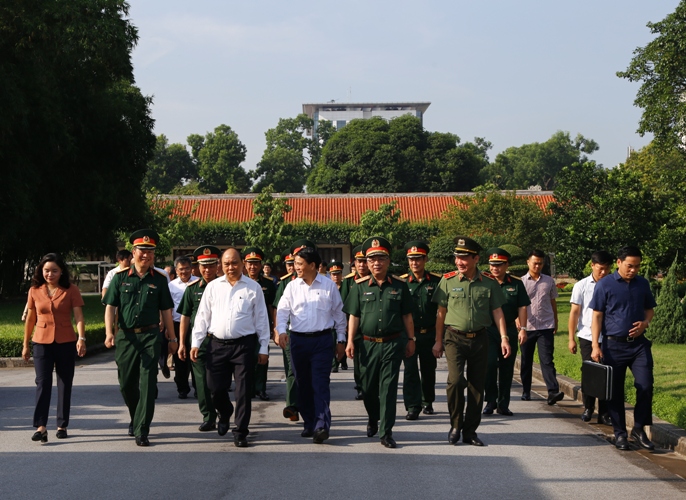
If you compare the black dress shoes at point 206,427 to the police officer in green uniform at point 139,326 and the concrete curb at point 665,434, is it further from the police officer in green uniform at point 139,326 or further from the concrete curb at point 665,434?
the concrete curb at point 665,434

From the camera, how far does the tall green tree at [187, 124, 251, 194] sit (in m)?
84.1

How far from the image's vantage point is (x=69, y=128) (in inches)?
1201

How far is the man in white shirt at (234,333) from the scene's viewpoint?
8445 millimetres

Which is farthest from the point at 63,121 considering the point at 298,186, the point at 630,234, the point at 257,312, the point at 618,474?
the point at 298,186

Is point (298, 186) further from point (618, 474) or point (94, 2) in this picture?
point (618, 474)

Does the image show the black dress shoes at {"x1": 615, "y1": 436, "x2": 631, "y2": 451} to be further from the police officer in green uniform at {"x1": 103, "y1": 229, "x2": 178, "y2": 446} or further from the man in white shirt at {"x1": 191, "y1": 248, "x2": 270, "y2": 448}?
the police officer in green uniform at {"x1": 103, "y1": 229, "x2": 178, "y2": 446}

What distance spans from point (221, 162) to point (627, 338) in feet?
254

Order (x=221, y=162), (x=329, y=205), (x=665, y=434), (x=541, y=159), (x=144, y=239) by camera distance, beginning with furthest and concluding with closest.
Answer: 1. (x=541, y=159)
2. (x=221, y=162)
3. (x=329, y=205)
4. (x=144, y=239)
5. (x=665, y=434)

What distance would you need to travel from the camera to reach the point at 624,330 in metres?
8.50

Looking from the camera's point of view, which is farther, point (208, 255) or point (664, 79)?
point (664, 79)

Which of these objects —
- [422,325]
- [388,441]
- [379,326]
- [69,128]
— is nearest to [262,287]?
[422,325]

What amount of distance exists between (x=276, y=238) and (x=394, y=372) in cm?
3701

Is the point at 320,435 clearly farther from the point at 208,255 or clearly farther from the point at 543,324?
the point at 543,324

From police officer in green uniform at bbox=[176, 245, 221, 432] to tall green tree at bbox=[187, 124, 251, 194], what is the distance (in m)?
72.2
